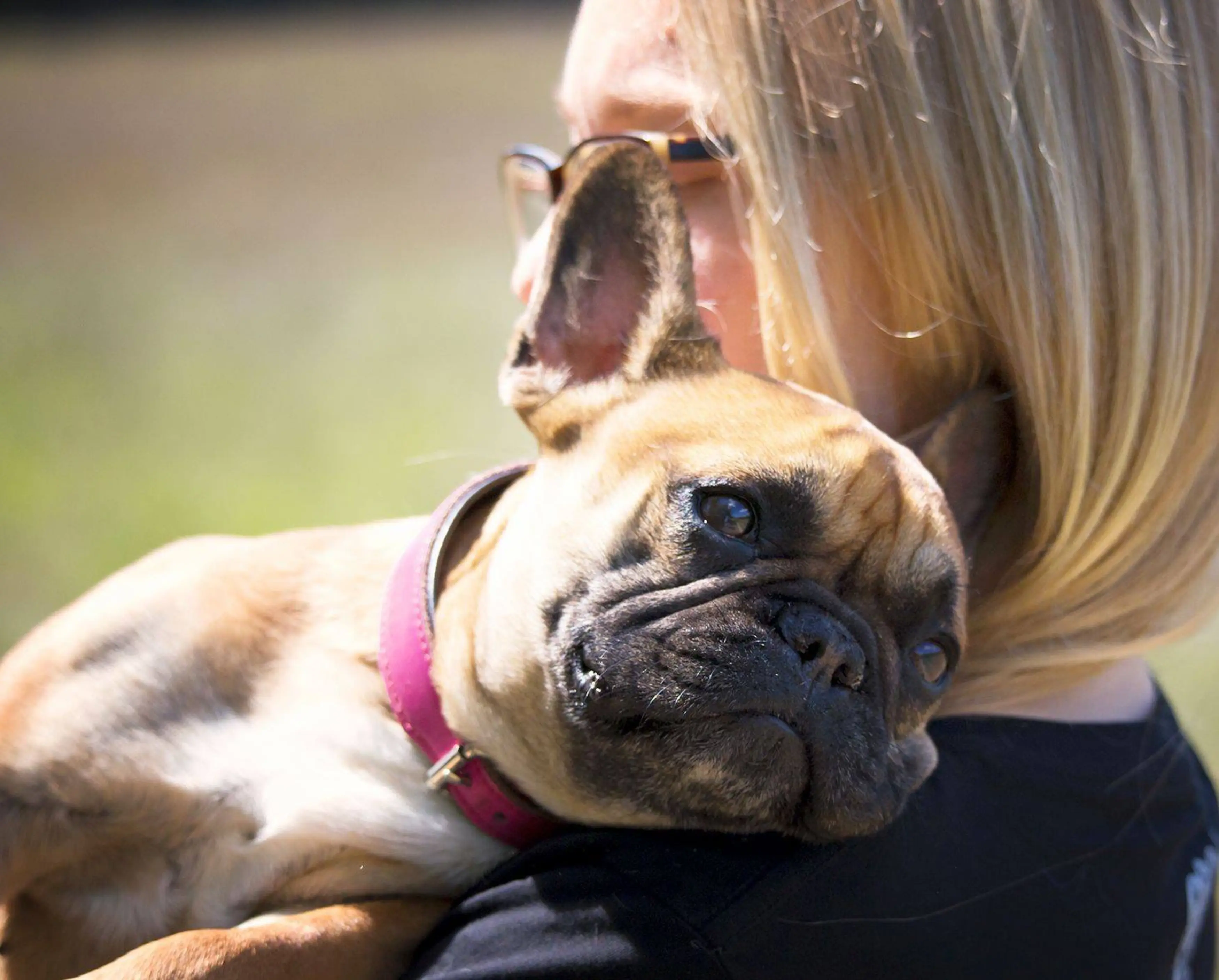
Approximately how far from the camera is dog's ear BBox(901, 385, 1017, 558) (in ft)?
5.08

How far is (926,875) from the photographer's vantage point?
130 cm

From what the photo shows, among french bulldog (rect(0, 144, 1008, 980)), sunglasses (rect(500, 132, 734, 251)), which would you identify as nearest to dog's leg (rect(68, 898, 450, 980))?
french bulldog (rect(0, 144, 1008, 980))

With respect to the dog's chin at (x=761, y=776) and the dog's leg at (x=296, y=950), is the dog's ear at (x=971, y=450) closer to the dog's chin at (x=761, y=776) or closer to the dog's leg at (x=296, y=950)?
the dog's chin at (x=761, y=776)

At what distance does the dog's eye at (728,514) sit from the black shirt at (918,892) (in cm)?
34

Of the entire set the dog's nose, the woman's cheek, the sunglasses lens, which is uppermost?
the sunglasses lens

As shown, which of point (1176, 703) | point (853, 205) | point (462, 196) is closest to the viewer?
point (853, 205)

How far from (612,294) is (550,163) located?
409 mm

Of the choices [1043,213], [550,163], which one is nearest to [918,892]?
[1043,213]

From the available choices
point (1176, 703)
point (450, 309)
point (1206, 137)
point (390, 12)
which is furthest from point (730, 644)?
point (390, 12)

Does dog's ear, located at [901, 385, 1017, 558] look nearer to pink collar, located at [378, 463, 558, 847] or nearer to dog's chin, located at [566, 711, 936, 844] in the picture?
dog's chin, located at [566, 711, 936, 844]

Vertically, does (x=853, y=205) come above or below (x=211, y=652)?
above

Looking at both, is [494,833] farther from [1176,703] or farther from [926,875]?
[1176,703]

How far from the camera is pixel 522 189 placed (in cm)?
226

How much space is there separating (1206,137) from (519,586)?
963 mm
